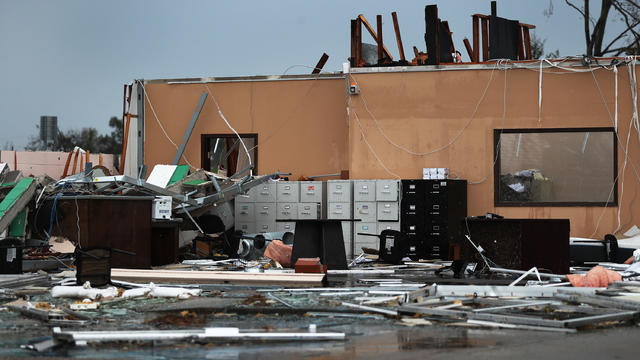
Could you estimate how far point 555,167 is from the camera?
1709 centimetres

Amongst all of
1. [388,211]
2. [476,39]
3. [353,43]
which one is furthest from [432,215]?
[353,43]

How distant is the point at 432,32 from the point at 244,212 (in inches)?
209

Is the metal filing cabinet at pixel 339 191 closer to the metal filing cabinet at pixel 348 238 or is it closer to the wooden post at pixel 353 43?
the metal filing cabinet at pixel 348 238

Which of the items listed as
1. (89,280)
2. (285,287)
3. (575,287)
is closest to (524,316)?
(575,287)

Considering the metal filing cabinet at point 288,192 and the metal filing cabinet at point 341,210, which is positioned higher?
the metal filing cabinet at point 288,192

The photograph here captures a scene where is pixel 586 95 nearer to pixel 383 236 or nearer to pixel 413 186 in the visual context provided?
pixel 413 186

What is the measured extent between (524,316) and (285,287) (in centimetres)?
355

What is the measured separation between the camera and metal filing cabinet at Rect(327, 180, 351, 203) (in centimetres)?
1633

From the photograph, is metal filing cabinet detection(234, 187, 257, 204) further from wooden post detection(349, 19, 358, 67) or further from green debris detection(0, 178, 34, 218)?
green debris detection(0, 178, 34, 218)

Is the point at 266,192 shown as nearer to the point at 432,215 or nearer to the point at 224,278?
the point at 432,215

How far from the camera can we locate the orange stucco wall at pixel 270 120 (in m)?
18.4

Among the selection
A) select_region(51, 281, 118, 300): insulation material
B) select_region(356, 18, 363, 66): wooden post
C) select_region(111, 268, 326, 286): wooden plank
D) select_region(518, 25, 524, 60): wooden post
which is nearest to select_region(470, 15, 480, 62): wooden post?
select_region(518, 25, 524, 60): wooden post

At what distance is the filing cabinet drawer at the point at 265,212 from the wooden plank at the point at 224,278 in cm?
615

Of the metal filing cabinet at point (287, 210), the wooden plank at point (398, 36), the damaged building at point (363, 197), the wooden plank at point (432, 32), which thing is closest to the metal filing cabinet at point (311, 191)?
the damaged building at point (363, 197)
